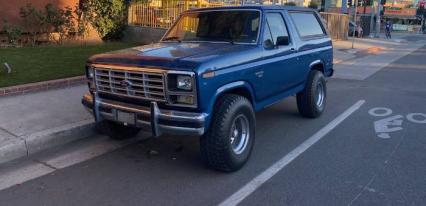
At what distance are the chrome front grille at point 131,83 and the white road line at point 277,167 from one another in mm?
1262

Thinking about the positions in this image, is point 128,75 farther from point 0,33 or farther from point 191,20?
point 0,33

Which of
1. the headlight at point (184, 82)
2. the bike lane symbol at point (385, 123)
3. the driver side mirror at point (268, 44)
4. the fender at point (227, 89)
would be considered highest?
the driver side mirror at point (268, 44)

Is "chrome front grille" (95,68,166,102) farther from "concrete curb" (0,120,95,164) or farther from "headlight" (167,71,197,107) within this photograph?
"concrete curb" (0,120,95,164)

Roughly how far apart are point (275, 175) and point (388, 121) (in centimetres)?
349

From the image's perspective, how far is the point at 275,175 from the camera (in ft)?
→ 16.4

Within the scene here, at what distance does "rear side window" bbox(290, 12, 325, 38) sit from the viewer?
704 centimetres

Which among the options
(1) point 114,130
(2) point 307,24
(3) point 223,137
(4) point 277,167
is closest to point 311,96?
(2) point 307,24

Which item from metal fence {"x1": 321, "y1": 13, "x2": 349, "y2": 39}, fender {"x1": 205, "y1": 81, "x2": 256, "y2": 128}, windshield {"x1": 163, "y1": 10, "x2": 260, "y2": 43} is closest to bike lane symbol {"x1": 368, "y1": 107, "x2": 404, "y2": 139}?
fender {"x1": 205, "y1": 81, "x2": 256, "y2": 128}

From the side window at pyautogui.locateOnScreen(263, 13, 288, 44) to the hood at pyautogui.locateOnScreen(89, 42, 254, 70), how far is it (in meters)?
0.62

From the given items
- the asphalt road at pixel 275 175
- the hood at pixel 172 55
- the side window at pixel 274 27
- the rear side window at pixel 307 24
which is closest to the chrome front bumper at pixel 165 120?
the hood at pixel 172 55

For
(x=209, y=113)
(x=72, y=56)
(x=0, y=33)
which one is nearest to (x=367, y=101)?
(x=209, y=113)

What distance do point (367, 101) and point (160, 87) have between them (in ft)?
19.7

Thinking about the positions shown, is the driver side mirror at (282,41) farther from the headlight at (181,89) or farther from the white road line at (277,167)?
the headlight at (181,89)

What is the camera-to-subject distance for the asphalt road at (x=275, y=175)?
14.4 ft
